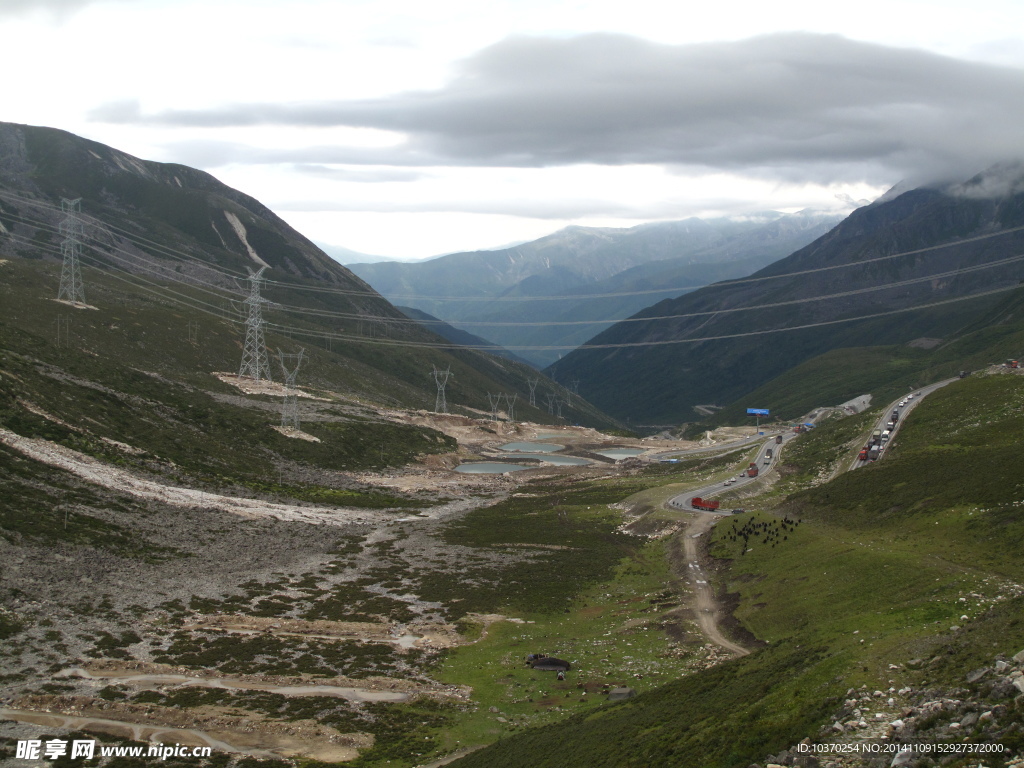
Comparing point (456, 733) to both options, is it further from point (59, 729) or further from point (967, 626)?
point (967, 626)

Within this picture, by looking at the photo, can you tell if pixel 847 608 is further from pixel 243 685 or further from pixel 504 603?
pixel 243 685

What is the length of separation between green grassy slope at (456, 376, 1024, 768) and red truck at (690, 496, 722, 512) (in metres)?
9.54

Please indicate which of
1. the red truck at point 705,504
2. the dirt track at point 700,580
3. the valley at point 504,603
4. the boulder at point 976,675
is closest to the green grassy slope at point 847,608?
the valley at point 504,603

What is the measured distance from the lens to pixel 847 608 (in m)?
54.0

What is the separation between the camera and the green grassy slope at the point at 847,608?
3325cm

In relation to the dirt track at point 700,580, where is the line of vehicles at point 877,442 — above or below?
above

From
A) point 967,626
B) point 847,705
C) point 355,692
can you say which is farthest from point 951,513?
point 355,692

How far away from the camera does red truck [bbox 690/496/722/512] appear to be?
4131 inches

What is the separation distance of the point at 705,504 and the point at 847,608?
5167 cm

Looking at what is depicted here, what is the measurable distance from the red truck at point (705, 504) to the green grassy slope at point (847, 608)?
9.54 metres

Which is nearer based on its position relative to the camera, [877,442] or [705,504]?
[705,504]

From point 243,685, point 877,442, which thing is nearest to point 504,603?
point 243,685

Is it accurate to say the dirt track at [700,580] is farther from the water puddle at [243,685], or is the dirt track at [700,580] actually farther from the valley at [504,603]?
the water puddle at [243,685]

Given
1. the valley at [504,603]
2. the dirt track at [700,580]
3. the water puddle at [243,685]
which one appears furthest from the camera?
the dirt track at [700,580]
